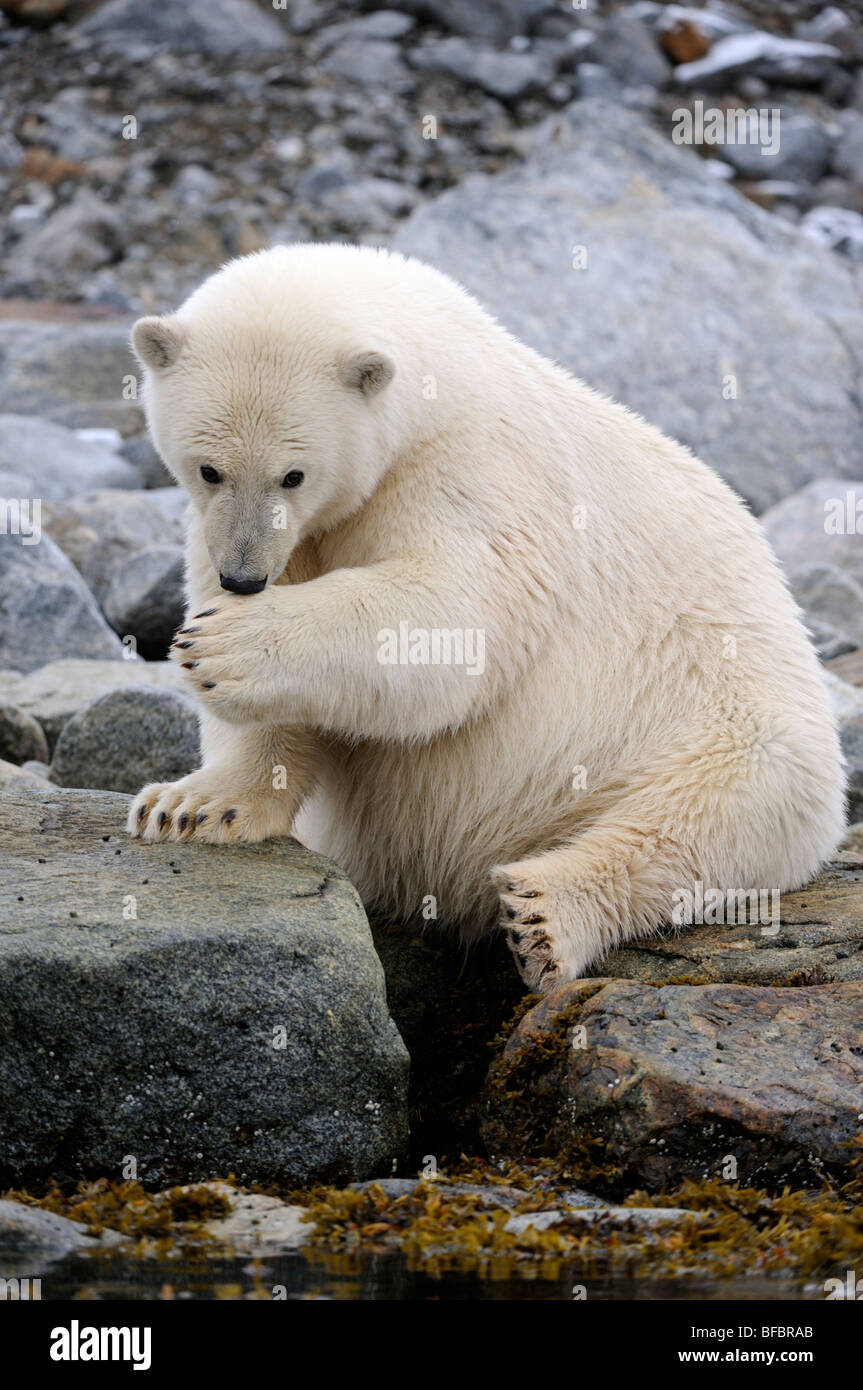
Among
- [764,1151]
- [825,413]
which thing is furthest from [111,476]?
[764,1151]

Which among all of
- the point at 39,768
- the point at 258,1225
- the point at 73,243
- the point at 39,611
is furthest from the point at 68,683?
the point at 73,243

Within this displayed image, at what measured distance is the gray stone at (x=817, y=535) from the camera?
39.3ft

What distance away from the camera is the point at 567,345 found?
13.7 meters

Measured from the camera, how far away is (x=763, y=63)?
25.7m

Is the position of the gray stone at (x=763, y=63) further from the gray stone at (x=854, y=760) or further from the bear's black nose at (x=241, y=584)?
the bear's black nose at (x=241, y=584)

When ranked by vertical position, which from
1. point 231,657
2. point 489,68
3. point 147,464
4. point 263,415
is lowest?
point 147,464

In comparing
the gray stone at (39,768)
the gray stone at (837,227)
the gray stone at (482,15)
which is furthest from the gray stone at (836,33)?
the gray stone at (39,768)

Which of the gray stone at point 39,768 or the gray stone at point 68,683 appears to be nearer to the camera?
the gray stone at point 39,768

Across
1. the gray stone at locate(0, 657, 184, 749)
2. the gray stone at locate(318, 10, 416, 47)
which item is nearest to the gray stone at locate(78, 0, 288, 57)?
the gray stone at locate(318, 10, 416, 47)

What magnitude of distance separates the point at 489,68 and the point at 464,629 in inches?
862

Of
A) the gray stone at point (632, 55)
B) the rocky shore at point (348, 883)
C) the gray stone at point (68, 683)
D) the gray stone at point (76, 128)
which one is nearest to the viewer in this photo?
the rocky shore at point (348, 883)

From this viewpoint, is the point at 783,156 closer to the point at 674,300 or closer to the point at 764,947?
the point at 674,300

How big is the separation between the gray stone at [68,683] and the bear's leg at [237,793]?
240 centimetres

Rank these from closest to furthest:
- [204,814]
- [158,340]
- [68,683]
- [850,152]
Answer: [158,340]
[204,814]
[68,683]
[850,152]
